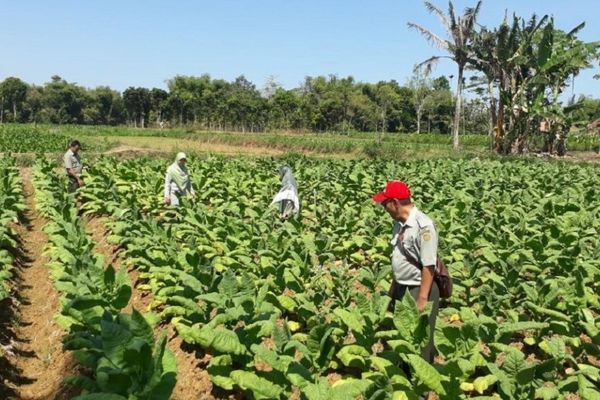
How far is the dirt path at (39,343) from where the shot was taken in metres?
5.40

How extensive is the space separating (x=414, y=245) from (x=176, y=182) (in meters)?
6.36

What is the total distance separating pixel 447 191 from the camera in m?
12.6

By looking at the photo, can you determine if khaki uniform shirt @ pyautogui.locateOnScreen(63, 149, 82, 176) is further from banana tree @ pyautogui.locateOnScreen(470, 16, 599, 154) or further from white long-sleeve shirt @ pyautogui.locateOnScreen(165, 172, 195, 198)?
banana tree @ pyautogui.locateOnScreen(470, 16, 599, 154)

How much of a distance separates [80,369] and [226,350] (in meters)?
1.99

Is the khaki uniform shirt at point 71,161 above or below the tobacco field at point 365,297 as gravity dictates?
above

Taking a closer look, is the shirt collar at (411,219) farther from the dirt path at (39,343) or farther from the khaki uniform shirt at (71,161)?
the khaki uniform shirt at (71,161)

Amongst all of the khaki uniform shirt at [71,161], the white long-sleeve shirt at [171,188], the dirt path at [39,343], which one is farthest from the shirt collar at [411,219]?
the khaki uniform shirt at [71,161]

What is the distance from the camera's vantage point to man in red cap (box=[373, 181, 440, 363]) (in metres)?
4.42

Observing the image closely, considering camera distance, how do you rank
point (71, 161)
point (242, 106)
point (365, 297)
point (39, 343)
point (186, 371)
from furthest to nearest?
point (242, 106), point (71, 161), point (39, 343), point (186, 371), point (365, 297)

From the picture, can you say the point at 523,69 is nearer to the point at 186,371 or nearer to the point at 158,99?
the point at 186,371

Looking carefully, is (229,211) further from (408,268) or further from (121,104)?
(121,104)

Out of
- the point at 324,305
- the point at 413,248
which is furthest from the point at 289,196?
the point at 413,248

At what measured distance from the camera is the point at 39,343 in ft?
21.2

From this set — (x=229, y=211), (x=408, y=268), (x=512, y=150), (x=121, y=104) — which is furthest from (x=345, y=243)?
(x=121, y=104)
